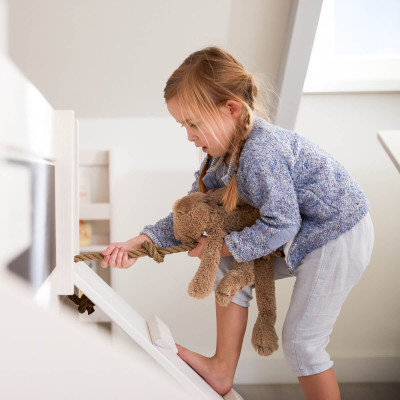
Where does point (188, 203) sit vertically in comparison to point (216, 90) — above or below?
below

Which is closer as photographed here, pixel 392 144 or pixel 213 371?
pixel 213 371

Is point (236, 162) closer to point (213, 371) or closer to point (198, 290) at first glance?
point (198, 290)

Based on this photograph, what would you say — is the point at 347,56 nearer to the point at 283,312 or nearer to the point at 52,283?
the point at 283,312

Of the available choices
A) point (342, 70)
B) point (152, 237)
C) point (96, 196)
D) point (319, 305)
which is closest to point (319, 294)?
point (319, 305)

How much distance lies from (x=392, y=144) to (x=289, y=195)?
1.85 ft

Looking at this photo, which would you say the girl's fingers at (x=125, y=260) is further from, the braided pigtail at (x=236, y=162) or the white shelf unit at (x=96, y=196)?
the white shelf unit at (x=96, y=196)

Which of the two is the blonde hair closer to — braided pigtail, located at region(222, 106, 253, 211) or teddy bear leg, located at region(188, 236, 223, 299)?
braided pigtail, located at region(222, 106, 253, 211)

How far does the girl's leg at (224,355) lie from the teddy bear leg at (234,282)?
0.14 metres

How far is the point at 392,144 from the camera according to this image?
→ 1467 mm

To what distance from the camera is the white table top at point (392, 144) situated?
1.41 metres

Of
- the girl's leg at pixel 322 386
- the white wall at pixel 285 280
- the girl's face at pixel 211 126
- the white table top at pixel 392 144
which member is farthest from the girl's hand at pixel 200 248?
the white wall at pixel 285 280

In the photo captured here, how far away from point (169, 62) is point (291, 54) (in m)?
0.42

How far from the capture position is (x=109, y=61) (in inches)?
64.7

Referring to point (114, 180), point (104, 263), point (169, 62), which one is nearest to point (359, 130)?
point (169, 62)
